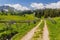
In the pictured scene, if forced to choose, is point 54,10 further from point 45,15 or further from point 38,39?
point 38,39

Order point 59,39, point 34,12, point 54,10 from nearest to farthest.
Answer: point 59,39 < point 34,12 < point 54,10

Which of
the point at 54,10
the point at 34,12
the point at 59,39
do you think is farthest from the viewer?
the point at 54,10

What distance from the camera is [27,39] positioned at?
775 inches

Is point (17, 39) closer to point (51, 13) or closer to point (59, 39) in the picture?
point (59, 39)

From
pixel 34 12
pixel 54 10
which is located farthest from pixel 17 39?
pixel 54 10

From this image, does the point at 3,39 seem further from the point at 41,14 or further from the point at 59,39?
the point at 41,14

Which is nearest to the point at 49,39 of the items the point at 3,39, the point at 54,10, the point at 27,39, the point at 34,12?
the point at 27,39

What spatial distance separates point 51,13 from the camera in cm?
7450

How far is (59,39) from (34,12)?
176 ft

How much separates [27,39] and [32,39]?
1.46 ft

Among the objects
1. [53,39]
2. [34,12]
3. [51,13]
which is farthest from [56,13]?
[53,39]

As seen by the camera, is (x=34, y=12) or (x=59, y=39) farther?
(x=34, y=12)

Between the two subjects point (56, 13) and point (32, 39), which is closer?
point (32, 39)

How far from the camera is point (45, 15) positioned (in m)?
73.9
